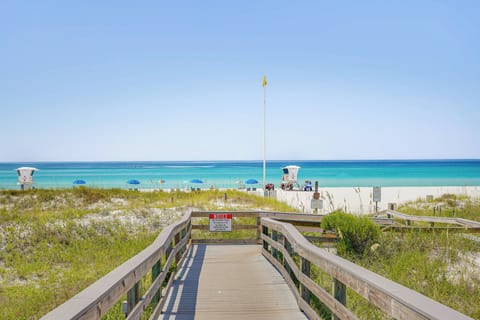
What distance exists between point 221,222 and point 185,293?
491 centimetres

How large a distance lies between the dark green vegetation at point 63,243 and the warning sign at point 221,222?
1850 mm

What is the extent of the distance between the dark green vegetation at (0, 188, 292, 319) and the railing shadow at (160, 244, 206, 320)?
76 cm

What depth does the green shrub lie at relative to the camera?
803 centimetres

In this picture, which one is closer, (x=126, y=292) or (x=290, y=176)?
(x=126, y=292)

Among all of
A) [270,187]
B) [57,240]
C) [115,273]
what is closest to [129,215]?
[57,240]

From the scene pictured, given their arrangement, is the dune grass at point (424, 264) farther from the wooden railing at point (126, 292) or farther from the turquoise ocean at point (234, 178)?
the turquoise ocean at point (234, 178)

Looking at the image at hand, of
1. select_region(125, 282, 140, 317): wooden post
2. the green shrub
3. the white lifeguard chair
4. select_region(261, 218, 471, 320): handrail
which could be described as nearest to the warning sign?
the green shrub

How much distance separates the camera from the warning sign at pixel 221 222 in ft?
36.0

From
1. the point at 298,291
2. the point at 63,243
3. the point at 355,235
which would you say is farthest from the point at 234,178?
the point at 298,291

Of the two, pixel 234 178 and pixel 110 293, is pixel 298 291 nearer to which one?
pixel 110 293

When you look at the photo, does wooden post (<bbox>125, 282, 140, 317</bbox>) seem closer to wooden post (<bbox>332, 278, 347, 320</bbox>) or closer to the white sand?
wooden post (<bbox>332, 278, 347, 320</bbox>)

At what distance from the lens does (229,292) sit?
6141mm

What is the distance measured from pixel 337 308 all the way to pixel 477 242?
672 cm

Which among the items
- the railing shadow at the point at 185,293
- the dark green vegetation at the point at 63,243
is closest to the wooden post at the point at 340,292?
the railing shadow at the point at 185,293
